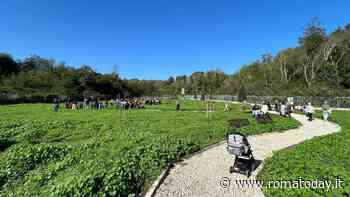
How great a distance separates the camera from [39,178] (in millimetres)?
6926

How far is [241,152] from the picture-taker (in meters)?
6.52

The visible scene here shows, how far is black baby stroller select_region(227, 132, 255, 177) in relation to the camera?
6.51 metres

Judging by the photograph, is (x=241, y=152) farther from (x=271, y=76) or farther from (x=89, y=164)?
(x=271, y=76)

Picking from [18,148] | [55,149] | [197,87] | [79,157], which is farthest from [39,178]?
[197,87]

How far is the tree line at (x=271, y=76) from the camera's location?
46.6 m

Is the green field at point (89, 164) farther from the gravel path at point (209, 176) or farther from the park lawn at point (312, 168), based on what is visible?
the park lawn at point (312, 168)

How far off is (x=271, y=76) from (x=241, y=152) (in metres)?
68.8

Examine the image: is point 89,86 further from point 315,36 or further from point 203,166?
point 203,166

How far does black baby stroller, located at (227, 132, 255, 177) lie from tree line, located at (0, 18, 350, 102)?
3713 centimetres

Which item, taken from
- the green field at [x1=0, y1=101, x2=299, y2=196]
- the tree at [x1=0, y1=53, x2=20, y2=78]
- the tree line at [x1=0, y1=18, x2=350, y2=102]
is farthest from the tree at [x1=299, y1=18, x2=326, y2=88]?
the tree at [x1=0, y1=53, x2=20, y2=78]

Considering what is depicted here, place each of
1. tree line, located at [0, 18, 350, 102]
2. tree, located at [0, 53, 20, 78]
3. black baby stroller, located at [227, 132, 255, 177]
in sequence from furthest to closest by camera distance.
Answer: tree, located at [0, 53, 20, 78] < tree line, located at [0, 18, 350, 102] < black baby stroller, located at [227, 132, 255, 177]

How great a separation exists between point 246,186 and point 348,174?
2232 millimetres

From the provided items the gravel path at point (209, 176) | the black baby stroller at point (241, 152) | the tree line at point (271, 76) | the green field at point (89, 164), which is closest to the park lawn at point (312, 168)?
the black baby stroller at point (241, 152)

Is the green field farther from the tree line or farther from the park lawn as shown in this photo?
the tree line
